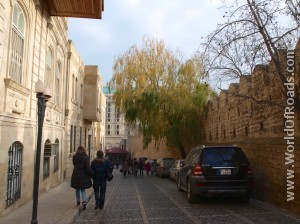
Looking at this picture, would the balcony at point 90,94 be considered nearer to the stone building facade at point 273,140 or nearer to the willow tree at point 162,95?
the willow tree at point 162,95

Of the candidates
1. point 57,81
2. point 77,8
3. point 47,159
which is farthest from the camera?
point 57,81

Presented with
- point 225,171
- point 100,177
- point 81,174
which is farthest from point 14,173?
point 225,171

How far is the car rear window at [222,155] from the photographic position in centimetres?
1007

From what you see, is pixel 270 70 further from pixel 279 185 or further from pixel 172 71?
pixel 172 71

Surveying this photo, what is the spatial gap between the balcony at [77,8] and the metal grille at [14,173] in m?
5.45

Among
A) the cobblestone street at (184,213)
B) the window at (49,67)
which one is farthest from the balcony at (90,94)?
the cobblestone street at (184,213)

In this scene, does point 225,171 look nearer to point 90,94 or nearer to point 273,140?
point 273,140

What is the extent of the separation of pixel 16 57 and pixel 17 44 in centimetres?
37

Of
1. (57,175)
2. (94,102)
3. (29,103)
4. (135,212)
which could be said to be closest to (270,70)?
(135,212)

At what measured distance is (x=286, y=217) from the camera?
802cm

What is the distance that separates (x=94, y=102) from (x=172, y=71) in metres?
6.49

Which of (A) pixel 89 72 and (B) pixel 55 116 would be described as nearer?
(B) pixel 55 116

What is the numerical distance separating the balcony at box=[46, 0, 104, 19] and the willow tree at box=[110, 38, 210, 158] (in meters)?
12.1

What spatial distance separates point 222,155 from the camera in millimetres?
10156
